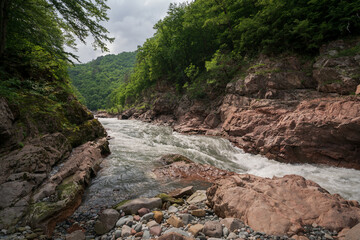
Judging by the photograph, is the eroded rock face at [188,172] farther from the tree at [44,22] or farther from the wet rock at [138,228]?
the tree at [44,22]

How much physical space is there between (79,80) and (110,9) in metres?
99.3

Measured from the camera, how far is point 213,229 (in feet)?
9.37

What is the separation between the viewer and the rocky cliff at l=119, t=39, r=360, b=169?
819 cm

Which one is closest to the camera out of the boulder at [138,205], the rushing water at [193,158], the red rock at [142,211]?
the red rock at [142,211]

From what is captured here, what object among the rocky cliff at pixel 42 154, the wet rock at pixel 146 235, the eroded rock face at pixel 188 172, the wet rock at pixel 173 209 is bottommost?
the eroded rock face at pixel 188 172

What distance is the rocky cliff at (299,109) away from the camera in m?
8.19

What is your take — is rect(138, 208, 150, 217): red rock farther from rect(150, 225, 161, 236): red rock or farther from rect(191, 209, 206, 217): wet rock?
rect(191, 209, 206, 217): wet rock

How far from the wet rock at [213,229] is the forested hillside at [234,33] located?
15.3 m

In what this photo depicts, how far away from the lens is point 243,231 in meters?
2.84

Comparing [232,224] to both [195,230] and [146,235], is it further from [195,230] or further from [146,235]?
[146,235]

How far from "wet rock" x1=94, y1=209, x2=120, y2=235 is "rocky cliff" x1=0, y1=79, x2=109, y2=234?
1058 mm

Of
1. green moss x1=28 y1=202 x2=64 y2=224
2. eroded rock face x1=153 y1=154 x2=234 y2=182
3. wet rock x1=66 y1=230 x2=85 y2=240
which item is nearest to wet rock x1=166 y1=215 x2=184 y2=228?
wet rock x1=66 y1=230 x2=85 y2=240

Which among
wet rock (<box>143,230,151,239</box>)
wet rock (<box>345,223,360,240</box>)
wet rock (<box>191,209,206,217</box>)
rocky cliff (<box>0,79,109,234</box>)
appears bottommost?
wet rock (<box>191,209,206,217</box>)

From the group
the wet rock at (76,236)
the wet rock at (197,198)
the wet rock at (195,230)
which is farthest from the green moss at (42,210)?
the wet rock at (197,198)
